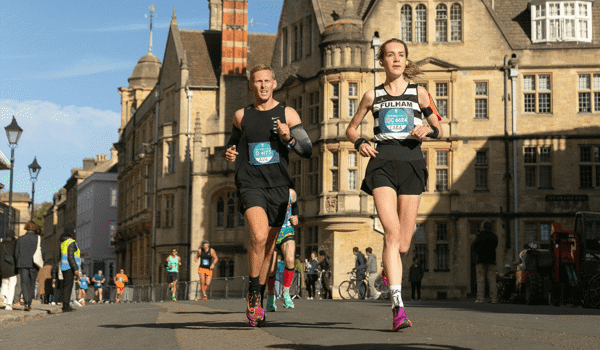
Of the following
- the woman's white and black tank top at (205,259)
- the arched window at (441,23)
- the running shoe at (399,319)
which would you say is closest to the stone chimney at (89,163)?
the arched window at (441,23)

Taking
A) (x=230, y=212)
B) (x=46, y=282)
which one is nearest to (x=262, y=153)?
(x=46, y=282)

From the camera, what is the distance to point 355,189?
3606 centimetres

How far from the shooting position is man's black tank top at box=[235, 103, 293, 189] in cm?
869

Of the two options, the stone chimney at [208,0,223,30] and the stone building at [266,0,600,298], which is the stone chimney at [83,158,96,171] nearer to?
the stone chimney at [208,0,223,30]

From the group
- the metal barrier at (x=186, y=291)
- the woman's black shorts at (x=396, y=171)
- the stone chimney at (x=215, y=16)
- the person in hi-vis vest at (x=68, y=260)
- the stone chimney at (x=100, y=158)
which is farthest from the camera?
the stone chimney at (x=100, y=158)

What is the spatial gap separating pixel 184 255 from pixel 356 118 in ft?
124

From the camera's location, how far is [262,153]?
8711 mm

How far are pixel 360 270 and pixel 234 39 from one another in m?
20.8

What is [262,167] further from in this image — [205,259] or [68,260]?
[205,259]

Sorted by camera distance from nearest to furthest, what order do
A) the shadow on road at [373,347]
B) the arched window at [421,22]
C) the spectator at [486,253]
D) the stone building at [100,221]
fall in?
the shadow on road at [373,347]
the spectator at [486,253]
the arched window at [421,22]
the stone building at [100,221]

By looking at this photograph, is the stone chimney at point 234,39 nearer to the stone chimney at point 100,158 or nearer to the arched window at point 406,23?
the arched window at point 406,23

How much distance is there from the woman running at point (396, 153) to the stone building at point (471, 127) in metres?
26.9

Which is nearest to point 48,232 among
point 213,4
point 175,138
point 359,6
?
Answer: point 213,4

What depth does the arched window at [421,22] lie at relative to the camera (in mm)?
36281
